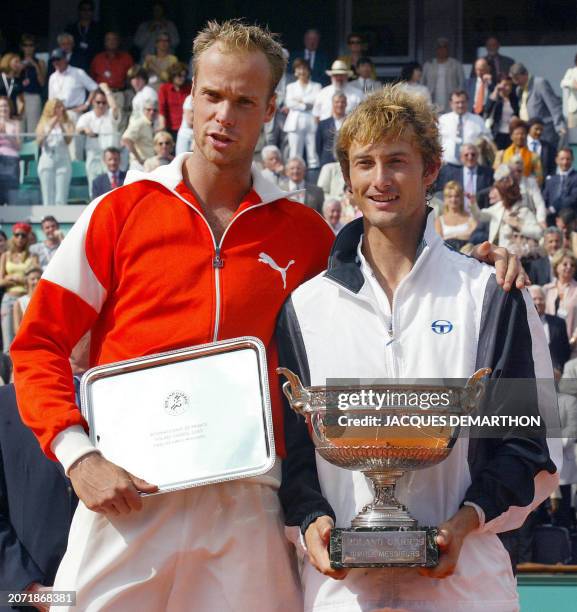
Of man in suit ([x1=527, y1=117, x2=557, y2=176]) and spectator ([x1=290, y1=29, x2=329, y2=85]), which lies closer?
man in suit ([x1=527, y1=117, x2=557, y2=176])

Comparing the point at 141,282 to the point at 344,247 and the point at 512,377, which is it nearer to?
the point at 344,247

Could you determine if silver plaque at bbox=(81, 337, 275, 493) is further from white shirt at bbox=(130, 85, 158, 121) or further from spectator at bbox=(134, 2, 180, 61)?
spectator at bbox=(134, 2, 180, 61)

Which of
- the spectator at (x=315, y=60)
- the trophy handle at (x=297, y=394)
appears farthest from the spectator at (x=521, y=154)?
the trophy handle at (x=297, y=394)

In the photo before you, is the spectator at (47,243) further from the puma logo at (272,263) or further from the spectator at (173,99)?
the puma logo at (272,263)

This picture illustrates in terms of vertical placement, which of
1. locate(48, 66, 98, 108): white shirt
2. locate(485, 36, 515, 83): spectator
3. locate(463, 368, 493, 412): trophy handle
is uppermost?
locate(485, 36, 515, 83): spectator

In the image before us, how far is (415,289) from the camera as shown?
3.15m

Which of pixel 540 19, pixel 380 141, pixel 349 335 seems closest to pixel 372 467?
pixel 349 335

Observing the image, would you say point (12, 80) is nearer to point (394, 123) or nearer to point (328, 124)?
point (328, 124)

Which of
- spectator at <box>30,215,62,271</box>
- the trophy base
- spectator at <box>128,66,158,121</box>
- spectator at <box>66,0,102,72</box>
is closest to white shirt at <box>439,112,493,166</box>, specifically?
spectator at <box>128,66,158,121</box>

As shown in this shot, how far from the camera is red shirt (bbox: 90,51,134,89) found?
16031 millimetres

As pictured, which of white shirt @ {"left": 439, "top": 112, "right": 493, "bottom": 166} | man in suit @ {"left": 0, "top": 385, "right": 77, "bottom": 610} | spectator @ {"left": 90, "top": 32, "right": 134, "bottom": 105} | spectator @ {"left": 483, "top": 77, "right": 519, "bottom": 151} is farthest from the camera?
spectator @ {"left": 90, "top": 32, "right": 134, "bottom": 105}

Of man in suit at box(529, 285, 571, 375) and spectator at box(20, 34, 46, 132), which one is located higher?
spectator at box(20, 34, 46, 132)

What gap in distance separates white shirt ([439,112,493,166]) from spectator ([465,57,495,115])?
839mm

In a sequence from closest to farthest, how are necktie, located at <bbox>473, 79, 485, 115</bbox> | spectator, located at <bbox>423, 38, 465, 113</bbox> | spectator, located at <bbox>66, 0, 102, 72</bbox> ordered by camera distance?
necktie, located at <bbox>473, 79, 485, 115</bbox> → spectator, located at <bbox>423, 38, 465, 113</bbox> → spectator, located at <bbox>66, 0, 102, 72</bbox>
